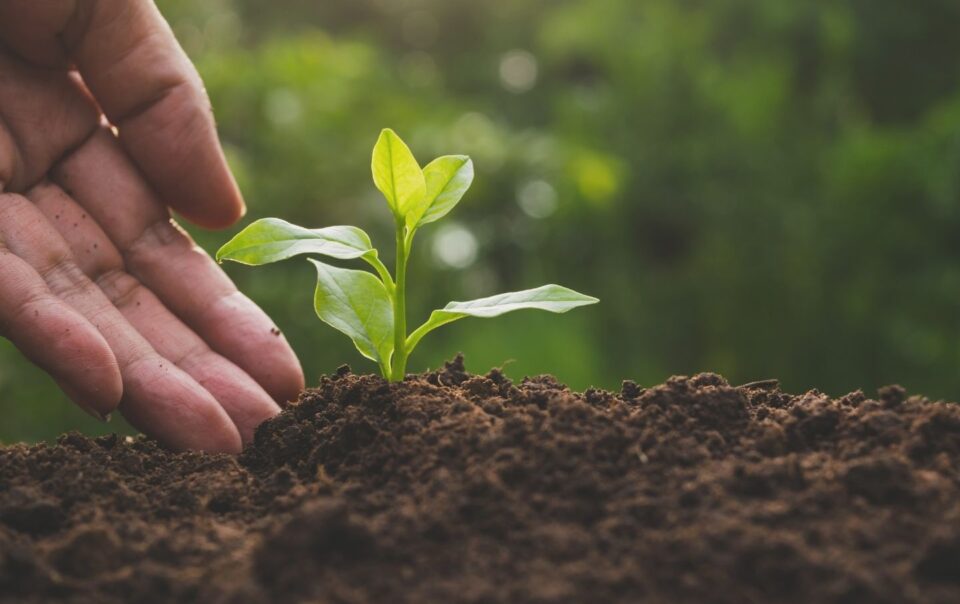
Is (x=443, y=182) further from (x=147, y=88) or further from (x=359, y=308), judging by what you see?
(x=147, y=88)

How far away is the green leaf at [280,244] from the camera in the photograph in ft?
5.81

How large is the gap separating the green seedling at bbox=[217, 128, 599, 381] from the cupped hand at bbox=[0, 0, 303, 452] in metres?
0.37

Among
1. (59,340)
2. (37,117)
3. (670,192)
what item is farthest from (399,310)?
(670,192)

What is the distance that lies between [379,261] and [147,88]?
3.50 feet

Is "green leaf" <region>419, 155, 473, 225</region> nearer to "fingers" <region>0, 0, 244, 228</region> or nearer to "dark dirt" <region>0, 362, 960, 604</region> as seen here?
"dark dirt" <region>0, 362, 960, 604</region>

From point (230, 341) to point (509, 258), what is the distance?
328cm

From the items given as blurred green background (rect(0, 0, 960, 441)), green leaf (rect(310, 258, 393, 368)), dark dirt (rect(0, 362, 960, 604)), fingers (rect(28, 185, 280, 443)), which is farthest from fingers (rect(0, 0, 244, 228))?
blurred green background (rect(0, 0, 960, 441))

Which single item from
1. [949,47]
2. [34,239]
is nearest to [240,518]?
[34,239]

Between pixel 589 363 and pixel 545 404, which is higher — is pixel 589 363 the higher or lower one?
the lower one

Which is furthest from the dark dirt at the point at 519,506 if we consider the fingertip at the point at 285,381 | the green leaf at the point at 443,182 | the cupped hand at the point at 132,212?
the fingertip at the point at 285,381

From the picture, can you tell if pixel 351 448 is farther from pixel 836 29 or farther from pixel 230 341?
pixel 836 29

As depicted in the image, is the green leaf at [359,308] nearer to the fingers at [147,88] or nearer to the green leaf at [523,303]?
the green leaf at [523,303]

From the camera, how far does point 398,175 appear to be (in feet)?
6.25

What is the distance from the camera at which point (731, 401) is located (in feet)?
5.62
